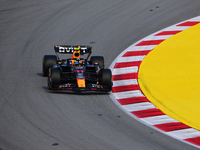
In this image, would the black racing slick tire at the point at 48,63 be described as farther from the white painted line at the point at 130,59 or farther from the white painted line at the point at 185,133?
the white painted line at the point at 185,133

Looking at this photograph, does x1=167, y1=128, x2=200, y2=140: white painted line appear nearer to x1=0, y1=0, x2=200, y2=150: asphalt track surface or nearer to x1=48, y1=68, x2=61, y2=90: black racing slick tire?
x1=0, y1=0, x2=200, y2=150: asphalt track surface

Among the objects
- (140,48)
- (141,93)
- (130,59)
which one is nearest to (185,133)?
(141,93)

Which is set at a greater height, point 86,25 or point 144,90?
point 86,25

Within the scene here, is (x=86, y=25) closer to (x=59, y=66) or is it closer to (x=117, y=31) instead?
(x=117, y=31)

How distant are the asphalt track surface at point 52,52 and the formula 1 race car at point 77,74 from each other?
34 cm

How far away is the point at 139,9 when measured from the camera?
69.3ft

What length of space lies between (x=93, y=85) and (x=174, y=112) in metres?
A: 2.54

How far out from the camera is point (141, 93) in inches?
524

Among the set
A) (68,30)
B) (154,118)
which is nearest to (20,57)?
(68,30)

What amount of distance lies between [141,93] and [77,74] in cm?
207

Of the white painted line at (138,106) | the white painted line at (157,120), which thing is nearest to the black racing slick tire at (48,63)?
the white painted line at (138,106)

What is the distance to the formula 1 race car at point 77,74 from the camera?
12797mm

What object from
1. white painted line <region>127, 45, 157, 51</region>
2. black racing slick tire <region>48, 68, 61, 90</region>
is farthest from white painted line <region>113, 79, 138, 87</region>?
white painted line <region>127, 45, 157, 51</region>

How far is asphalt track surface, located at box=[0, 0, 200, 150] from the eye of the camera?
1004cm
